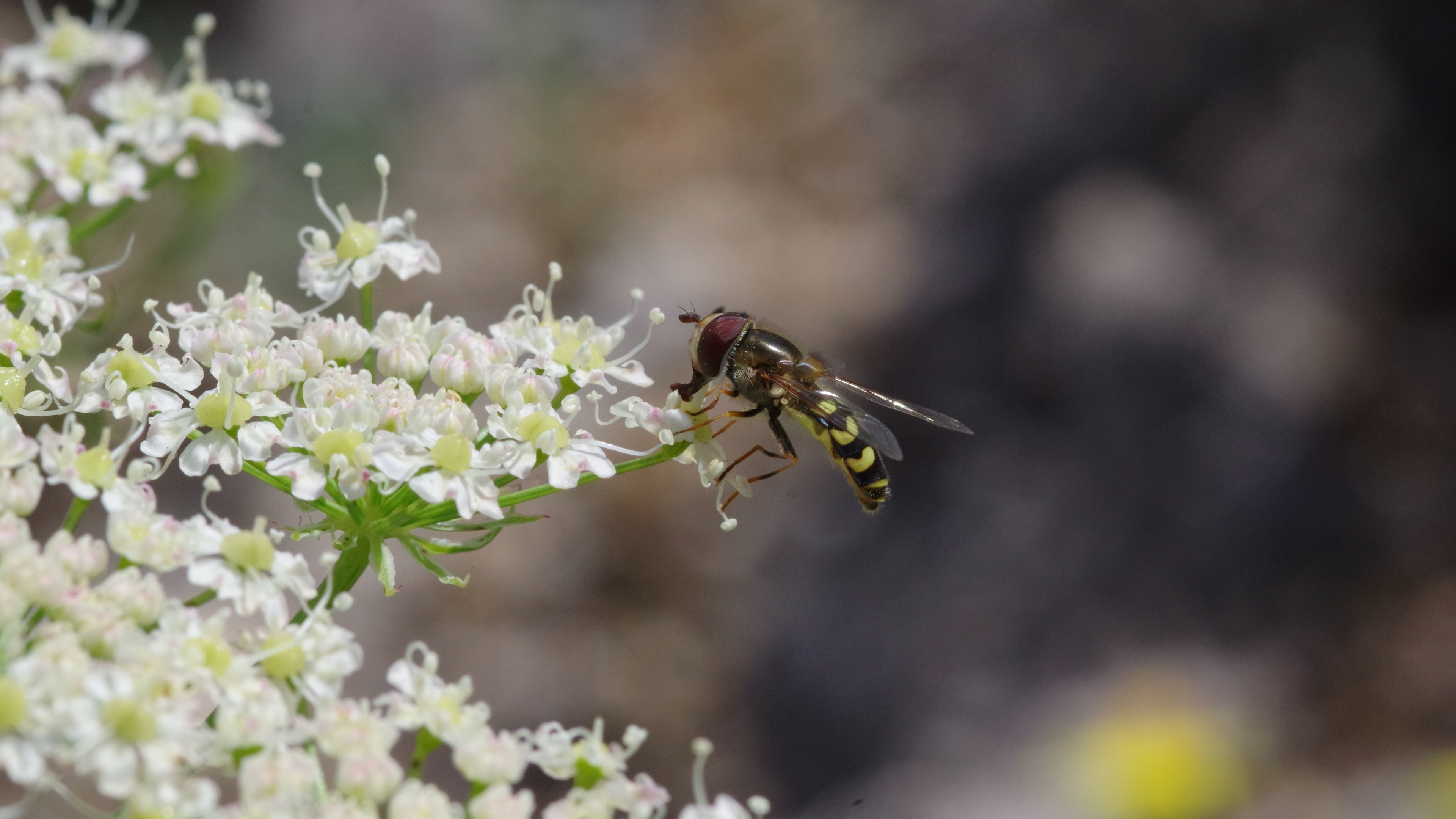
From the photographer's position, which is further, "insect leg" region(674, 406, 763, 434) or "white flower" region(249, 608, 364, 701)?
"insect leg" region(674, 406, 763, 434)

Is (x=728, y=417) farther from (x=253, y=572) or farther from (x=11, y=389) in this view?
(x=11, y=389)

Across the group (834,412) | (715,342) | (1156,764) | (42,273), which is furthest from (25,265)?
(1156,764)

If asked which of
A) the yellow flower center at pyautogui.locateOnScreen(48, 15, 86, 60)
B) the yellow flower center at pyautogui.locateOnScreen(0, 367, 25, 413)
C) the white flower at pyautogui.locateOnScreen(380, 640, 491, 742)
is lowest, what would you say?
the white flower at pyautogui.locateOnScreen(380, 640, 491, 742)

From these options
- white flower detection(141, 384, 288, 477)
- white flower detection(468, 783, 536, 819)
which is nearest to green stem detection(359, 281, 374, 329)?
white flower detection(141, 384, 288, 477)

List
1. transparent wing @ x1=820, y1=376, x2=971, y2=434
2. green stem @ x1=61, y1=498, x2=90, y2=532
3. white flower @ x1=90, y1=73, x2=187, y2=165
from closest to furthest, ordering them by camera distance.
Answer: green stem @ x1=61, y1=498, x2=90, y2=532
white flower @ x1=90, y1=73, x2=187, y2=165
transparent wing @ x1=820, y1=376, x2=971, y2=434

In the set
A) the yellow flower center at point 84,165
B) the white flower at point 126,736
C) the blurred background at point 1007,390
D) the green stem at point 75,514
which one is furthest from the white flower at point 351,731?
the blurred background at point 1007,390

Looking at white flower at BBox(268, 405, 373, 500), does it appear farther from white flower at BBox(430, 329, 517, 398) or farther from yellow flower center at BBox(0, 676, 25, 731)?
yellow flower center at BBox(0, 676, 25, 731)

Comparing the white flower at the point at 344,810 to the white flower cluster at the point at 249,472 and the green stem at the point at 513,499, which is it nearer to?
the white flower cluster at the point at 249,472
